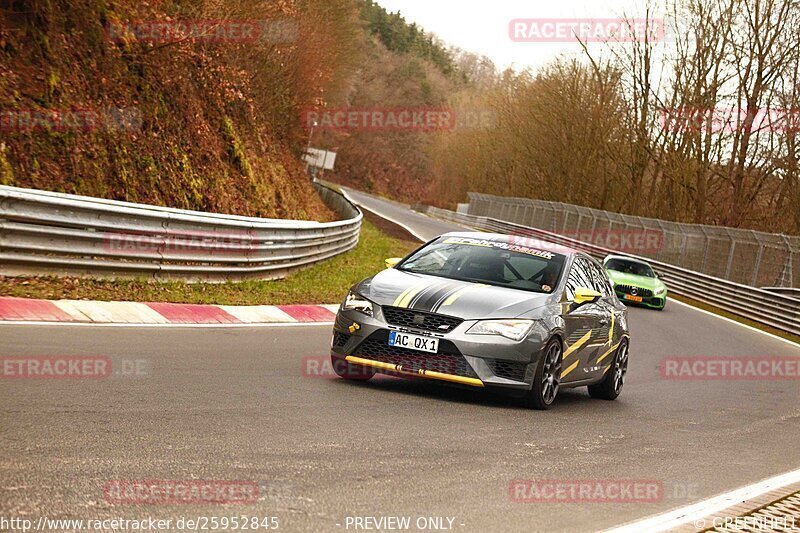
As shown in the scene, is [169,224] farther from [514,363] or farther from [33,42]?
[514,363]

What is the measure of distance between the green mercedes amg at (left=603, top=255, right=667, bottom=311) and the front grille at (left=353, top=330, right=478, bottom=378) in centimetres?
2003

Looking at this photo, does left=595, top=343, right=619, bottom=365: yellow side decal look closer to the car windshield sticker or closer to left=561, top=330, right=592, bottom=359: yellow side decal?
left=561, top=330, right=592, bottom=359: yellow side decal

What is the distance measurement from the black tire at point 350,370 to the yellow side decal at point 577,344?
1.82 m

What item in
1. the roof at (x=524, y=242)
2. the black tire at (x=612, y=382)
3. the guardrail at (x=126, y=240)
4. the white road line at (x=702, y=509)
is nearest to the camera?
the white road line at (x=702, y=509)

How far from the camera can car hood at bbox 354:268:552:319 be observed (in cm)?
893

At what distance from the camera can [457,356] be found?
8758mm

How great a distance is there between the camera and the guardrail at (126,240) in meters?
12.4

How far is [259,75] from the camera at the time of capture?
3562cm

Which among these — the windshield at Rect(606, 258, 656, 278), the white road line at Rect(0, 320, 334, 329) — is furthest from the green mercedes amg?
the white road line at Rect(0, 320, 334, 329)

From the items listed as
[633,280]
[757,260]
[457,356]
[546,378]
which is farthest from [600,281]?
[757,260]

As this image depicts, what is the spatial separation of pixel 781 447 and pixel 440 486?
5.14 m

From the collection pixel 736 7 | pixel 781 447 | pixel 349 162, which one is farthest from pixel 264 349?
pixel 349 162

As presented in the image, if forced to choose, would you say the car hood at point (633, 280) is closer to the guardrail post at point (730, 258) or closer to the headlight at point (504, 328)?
the guardrail post at point (730, 258)

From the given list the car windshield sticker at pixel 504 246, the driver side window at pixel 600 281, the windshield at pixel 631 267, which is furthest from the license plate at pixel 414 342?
the windshield at pixel 631 267
